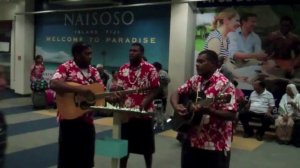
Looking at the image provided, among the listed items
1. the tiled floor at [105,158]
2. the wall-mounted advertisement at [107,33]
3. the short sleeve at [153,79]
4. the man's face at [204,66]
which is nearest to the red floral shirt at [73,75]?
the short sleeve at [153,79]

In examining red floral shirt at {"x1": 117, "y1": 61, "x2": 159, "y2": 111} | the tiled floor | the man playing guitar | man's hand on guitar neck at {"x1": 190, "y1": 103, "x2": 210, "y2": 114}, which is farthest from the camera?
the tiled floor

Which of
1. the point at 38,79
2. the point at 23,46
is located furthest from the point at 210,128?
the point at 23,46

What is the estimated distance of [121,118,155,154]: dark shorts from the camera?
153 inches

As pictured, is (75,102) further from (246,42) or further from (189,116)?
(246,42)

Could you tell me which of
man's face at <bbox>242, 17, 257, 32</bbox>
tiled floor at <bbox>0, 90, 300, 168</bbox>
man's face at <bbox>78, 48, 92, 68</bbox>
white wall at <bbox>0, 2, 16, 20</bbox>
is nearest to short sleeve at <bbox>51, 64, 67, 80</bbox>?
man's face at <bbox>78, 48, 92, 68</bbox>

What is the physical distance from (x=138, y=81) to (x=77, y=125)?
81 cm

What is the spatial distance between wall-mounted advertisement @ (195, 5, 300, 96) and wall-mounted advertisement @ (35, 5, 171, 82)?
118cm

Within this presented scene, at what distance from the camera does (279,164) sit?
5.23m

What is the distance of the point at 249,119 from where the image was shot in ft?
22.8

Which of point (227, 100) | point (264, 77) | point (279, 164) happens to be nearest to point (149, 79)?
point (227, 100)

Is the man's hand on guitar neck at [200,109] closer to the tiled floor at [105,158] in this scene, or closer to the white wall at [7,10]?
the tiled floor at [105,158]

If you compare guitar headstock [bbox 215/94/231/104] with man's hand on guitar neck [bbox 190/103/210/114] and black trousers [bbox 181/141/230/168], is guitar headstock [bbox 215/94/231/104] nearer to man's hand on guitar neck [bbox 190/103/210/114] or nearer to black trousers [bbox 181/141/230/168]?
man's hand on guitar neck [bbox 190/103/210/114]

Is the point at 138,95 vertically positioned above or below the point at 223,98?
below

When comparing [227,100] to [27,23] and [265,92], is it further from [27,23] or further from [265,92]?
[27,23]
